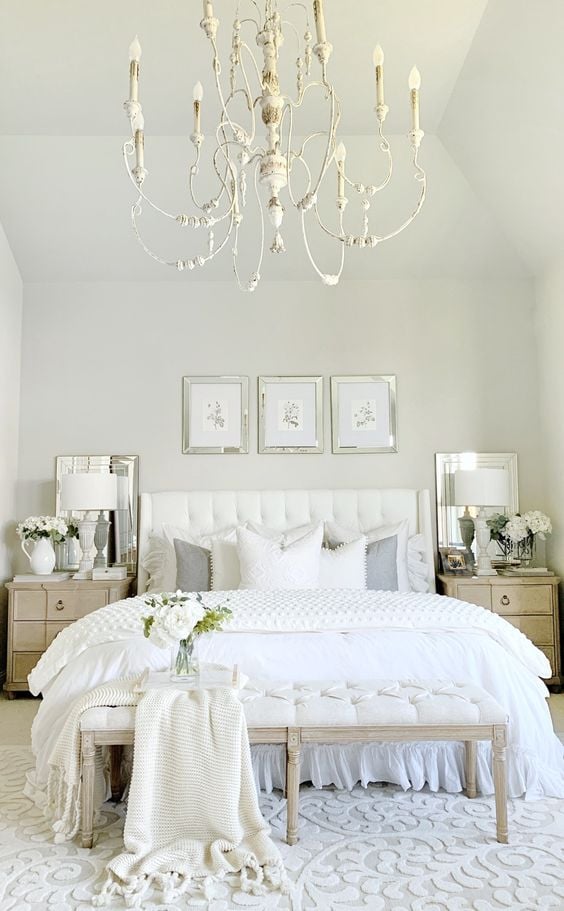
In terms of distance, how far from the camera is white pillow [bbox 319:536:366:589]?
4.31 m

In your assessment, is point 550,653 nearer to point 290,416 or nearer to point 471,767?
point 471,767

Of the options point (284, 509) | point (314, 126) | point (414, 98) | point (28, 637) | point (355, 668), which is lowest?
point (28, 637)

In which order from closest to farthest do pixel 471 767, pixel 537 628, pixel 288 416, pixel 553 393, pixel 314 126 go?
pixel 471 767, pixel 314 126, pixel 537 628, pixel 553 393, pixel 288 416

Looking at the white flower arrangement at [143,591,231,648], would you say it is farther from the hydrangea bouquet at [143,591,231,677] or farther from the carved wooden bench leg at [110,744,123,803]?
the carved wooden bench leg at [110,744,123,803]

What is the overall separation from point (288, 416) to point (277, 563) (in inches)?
56.3

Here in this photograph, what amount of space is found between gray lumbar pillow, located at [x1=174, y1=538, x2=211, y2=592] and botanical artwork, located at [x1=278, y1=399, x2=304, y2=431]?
1.18 m

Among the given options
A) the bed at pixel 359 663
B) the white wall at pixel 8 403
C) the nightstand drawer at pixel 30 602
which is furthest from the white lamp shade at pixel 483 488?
the white wall at pixel 8 403

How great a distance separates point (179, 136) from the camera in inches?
172

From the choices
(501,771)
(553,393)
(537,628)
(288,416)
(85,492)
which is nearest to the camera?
(501,771)

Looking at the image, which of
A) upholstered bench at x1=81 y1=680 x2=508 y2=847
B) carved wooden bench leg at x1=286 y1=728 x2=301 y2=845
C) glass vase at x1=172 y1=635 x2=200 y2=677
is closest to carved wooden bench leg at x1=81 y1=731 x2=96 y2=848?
upholstered bench at x1=81 y1=680 x2=508 y2=847

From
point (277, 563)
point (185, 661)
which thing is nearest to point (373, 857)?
point (185, 661)

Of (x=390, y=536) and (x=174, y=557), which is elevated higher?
(x=390, y=536)

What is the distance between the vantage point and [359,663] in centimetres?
304

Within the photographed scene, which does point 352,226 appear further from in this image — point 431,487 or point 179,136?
point 431,487
